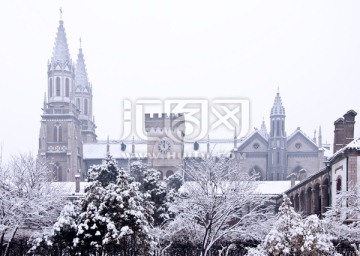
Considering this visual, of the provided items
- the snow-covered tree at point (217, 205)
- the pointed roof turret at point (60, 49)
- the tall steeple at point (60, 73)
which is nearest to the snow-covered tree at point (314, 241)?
the snow-covered tree at point (217, 205)

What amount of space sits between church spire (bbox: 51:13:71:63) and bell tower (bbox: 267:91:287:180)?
29.2 metres

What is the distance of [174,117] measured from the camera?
6300 cm

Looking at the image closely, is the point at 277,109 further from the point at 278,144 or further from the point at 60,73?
the point at 60,73

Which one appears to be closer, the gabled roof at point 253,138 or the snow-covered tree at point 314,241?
the snow-covered tree at point 314,241

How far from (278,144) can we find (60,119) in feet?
95.6

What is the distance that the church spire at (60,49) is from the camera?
6631 centimetres

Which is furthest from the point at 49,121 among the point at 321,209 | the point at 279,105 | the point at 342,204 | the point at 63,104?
the point at 342,204

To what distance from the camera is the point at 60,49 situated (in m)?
66.6

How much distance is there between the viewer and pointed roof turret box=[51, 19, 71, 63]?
66.3 metres

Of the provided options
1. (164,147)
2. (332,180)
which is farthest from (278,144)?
(332,180)

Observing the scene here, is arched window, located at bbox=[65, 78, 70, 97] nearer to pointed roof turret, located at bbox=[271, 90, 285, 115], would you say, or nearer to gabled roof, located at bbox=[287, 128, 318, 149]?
pointed roof turret, located at bbox=[271, 90, 285, 115]

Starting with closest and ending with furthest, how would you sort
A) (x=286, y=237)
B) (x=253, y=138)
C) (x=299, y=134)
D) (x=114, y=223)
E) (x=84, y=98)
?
1. (x=286, y=237)
2. (x=114, y=223)
3. (x=299, y=134)
4. (x=253, y=138)
5. (x=84, y=98)

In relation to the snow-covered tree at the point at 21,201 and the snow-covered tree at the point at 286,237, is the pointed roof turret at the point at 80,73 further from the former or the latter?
the snow-covered tree at the point at 286,237

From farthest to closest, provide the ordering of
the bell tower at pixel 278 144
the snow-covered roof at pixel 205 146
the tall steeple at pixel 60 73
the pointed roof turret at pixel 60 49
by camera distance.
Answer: the snow-covered roof at pixel 205 146, the pointed roof turret at pixel 60 49, the tall steeple at pixel 60 73, the bell tower at pixel 278 144
